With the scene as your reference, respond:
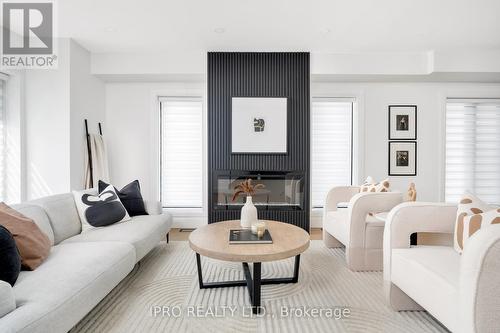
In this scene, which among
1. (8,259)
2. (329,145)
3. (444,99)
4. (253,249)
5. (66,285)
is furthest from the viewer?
(329,145)

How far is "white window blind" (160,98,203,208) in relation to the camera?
425 cm

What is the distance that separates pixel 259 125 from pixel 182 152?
1291mm

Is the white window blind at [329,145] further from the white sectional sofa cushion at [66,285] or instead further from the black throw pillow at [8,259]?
the black throw pillow at [8,259]

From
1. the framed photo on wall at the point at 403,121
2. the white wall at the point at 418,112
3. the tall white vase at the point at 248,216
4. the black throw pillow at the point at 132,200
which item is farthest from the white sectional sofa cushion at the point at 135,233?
the framed photo on wall at the point at 403,121

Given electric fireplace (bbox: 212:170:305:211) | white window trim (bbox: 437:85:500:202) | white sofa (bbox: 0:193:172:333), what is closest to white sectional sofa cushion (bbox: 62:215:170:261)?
white sofa (bbox: 0:193:172:333)

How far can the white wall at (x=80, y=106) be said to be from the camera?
3.39 m

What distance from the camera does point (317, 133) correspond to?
4238 mm

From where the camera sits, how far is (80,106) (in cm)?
353

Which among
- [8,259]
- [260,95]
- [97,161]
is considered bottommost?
[8,259]

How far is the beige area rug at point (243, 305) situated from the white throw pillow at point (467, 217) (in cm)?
57

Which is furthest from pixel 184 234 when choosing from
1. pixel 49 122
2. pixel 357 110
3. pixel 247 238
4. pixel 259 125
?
pixel 357 110

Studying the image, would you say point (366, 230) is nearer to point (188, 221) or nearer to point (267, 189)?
point (267, 189)

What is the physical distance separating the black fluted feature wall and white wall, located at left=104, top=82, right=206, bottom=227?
0.52 m

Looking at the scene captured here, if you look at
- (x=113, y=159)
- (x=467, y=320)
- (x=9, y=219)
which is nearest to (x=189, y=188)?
(x=113, y=159)
